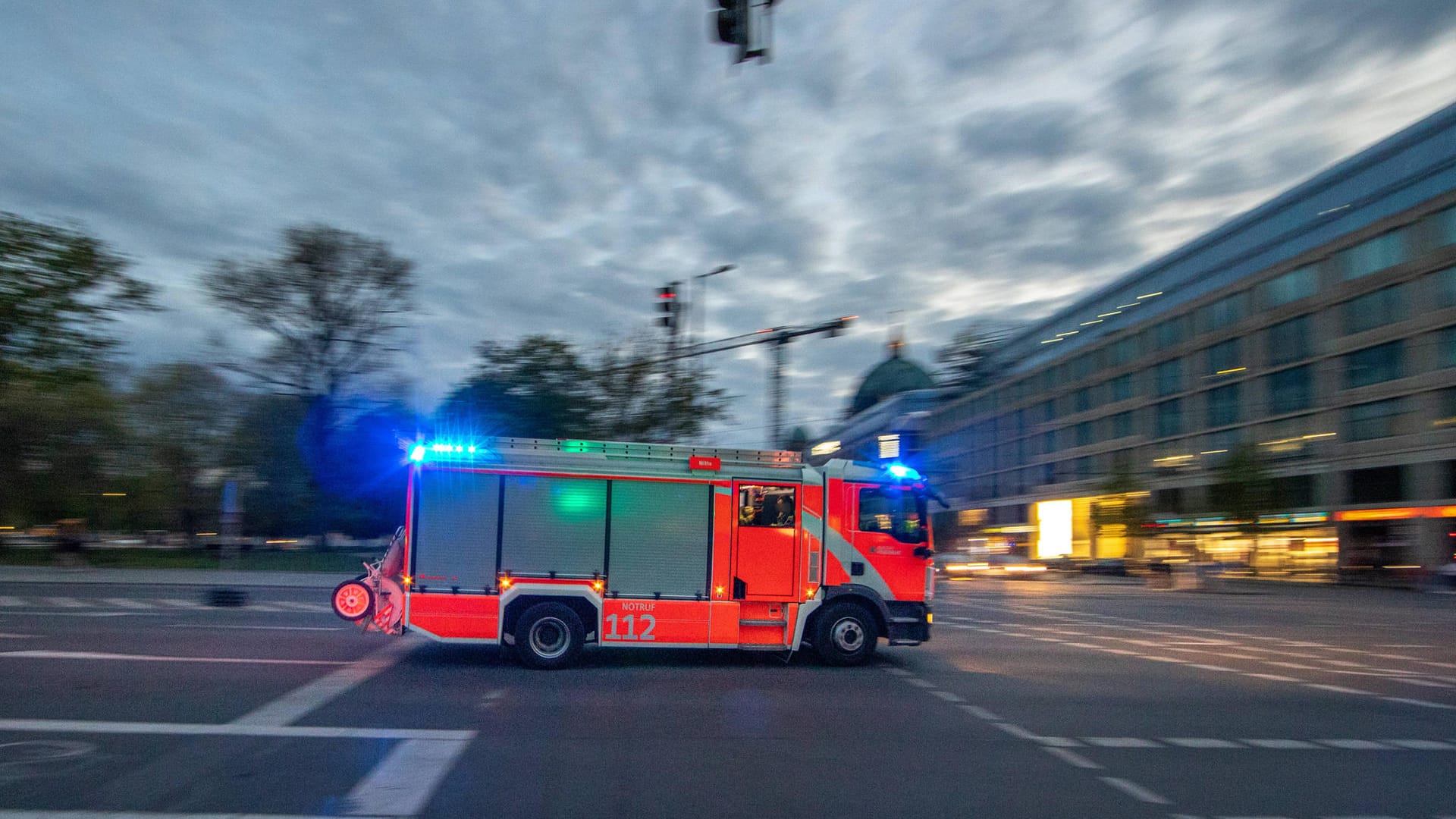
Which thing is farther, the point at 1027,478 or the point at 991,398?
the point at 991,398

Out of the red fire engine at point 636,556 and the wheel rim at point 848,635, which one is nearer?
the red fire engine at point 636,556

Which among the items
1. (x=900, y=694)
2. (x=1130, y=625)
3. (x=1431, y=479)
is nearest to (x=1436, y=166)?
(x=1431, y=479)

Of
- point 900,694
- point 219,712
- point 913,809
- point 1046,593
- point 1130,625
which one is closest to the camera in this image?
point 913,809

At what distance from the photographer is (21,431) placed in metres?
34.6

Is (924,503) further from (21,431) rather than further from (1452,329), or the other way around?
(1452,329)

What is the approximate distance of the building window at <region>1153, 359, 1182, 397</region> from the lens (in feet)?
198

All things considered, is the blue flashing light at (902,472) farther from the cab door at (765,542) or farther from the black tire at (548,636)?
the black tire at (548,636)

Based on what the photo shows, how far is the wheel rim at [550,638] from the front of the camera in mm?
11461

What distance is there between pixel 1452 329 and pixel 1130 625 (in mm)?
31601

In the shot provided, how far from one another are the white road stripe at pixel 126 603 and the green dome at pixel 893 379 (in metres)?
119

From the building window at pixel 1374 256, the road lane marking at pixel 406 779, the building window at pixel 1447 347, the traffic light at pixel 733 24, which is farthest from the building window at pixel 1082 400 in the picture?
the road lane marking at pixel 406 779

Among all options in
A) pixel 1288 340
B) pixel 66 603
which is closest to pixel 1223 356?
pixel 1288 340

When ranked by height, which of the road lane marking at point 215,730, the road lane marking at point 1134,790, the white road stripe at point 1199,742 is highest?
the road lane marking at point 215,730

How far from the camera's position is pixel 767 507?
40.0ft
